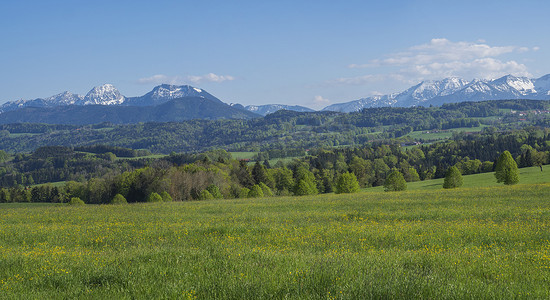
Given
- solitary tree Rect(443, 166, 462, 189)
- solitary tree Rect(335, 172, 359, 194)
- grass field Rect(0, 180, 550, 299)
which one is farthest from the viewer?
solitary tree Rect(335, 172, 359, 194)

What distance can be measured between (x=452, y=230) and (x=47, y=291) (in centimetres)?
1582

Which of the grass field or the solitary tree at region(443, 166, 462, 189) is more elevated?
the grass field

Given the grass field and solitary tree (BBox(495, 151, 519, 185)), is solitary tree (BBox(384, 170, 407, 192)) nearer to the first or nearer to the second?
solitary tree (BBox(495, 151, 519, 185))

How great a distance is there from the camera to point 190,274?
29.6 feet

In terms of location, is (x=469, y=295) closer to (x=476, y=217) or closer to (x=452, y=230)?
(x=452, y=230)

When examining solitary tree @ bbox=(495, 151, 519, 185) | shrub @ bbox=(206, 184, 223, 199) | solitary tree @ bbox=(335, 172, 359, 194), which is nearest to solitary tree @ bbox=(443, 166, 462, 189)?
solitary tree @ bbox=(495, 151, 519, 185)

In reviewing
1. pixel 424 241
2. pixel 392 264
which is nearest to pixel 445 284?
pixel 392 264

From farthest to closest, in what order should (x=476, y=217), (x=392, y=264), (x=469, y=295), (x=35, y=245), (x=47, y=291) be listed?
(x=476, y=217), (x=35, y=245), (x=392, y=264), (x=47, y=291), (x=469, y=295)

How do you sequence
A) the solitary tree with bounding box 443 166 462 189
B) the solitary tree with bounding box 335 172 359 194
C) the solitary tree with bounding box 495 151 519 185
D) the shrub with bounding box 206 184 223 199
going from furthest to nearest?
the solitary tree with bounding box 335 172 359 194 < the shrub with bounding box 206 184 223 199 < the solitary tree with bounding box 443 166 462 189 < the solitary tree with bounding box 495 151 519 185

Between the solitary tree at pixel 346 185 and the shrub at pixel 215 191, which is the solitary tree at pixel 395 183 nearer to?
the solitary tree at pixel 346 185

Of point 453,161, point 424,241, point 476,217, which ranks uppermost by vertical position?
point 424,241

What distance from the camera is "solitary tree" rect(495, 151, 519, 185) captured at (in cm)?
6544

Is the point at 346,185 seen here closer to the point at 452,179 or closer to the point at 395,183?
the point at 395,183

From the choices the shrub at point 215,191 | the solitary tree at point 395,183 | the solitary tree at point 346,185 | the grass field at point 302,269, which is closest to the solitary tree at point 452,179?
the solitary tree at point 395,183
